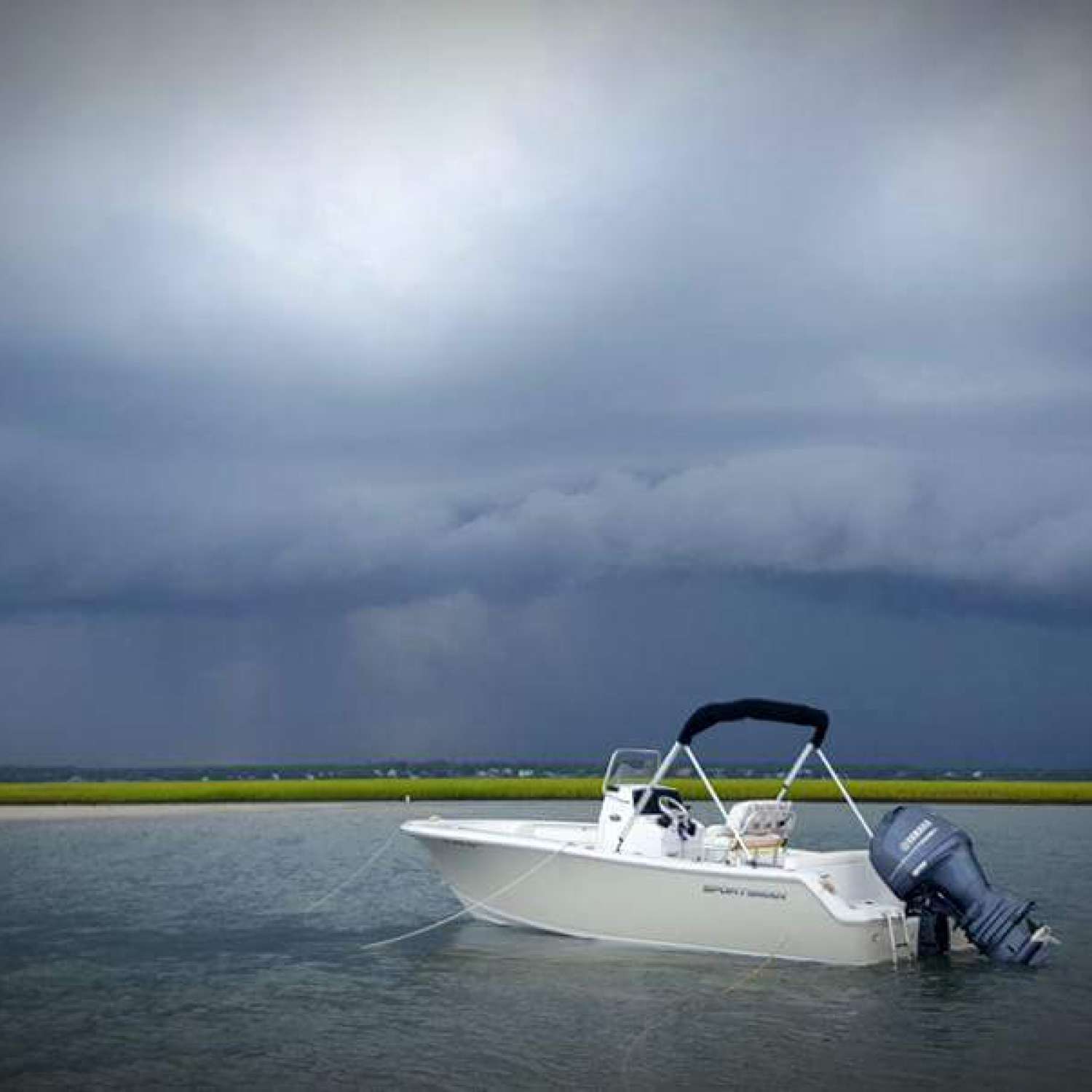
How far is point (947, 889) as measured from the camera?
19.0 meters

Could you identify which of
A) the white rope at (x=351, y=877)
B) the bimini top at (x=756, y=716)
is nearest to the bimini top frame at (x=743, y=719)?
the bimini top at (x=756, y=716)

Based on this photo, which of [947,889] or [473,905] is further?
[473,905]

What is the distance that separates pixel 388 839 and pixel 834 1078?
119ft

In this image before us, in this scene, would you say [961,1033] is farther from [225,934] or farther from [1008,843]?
[1008,843]

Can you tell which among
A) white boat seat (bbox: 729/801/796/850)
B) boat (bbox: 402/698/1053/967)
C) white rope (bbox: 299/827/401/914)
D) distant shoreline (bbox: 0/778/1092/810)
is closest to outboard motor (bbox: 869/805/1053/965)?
boat (bbox: 402/698/1053/967)

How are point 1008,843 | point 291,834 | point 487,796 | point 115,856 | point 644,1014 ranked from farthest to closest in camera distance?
1. point 487,796
2. point 291,834
3. point 1008,843
4. point 115,856
5. point 644,1014

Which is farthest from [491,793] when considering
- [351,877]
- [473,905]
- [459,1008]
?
[459,1008]

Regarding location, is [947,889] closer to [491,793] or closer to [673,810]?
[673,810]

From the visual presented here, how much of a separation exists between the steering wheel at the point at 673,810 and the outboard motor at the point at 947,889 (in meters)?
2.93

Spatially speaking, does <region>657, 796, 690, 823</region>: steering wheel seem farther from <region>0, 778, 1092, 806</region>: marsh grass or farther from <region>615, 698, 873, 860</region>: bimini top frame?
<region>0, 778, 1092, 806</region>: marsh grass

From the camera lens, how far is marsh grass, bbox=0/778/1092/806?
73.7 meters

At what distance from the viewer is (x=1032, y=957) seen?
18.7 metres

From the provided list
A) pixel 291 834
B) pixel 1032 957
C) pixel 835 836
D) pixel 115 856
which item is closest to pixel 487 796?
pixel 291 834

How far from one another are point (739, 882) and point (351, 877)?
17.2 meters
